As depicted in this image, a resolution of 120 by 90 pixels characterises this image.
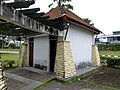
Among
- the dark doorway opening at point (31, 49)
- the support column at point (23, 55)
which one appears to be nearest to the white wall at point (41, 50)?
the dark doorway opening at point (31, 49)

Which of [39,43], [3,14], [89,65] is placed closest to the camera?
[3,14]

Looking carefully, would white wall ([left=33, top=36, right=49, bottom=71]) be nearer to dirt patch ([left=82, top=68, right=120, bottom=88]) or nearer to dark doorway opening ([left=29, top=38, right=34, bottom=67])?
dark doorway opening ([left=29, top=38, right=34, bottom=67])

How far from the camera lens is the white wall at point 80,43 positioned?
13.1 meters

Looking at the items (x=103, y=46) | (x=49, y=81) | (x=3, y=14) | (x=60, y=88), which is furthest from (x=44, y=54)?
(x=103, y=46)

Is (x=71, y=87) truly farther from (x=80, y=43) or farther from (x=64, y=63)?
(x=80, y=43)

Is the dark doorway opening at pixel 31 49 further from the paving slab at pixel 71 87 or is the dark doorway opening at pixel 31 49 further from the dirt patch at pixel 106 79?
the paving slab at pixel 71 87

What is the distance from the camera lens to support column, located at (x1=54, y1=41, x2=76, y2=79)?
1026cm

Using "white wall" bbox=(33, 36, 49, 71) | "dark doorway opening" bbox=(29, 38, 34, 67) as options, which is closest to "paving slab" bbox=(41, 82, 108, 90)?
"white wall" bbox=(33, 36, 49, 71)

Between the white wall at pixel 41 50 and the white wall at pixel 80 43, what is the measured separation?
6.06 ft

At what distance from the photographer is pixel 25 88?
26.9 ft

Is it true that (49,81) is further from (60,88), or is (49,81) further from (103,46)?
(103,46)

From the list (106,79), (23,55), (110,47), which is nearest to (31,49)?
(23,55)

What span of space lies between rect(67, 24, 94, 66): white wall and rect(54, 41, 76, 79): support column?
1.85 meters

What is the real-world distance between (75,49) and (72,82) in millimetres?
4076
